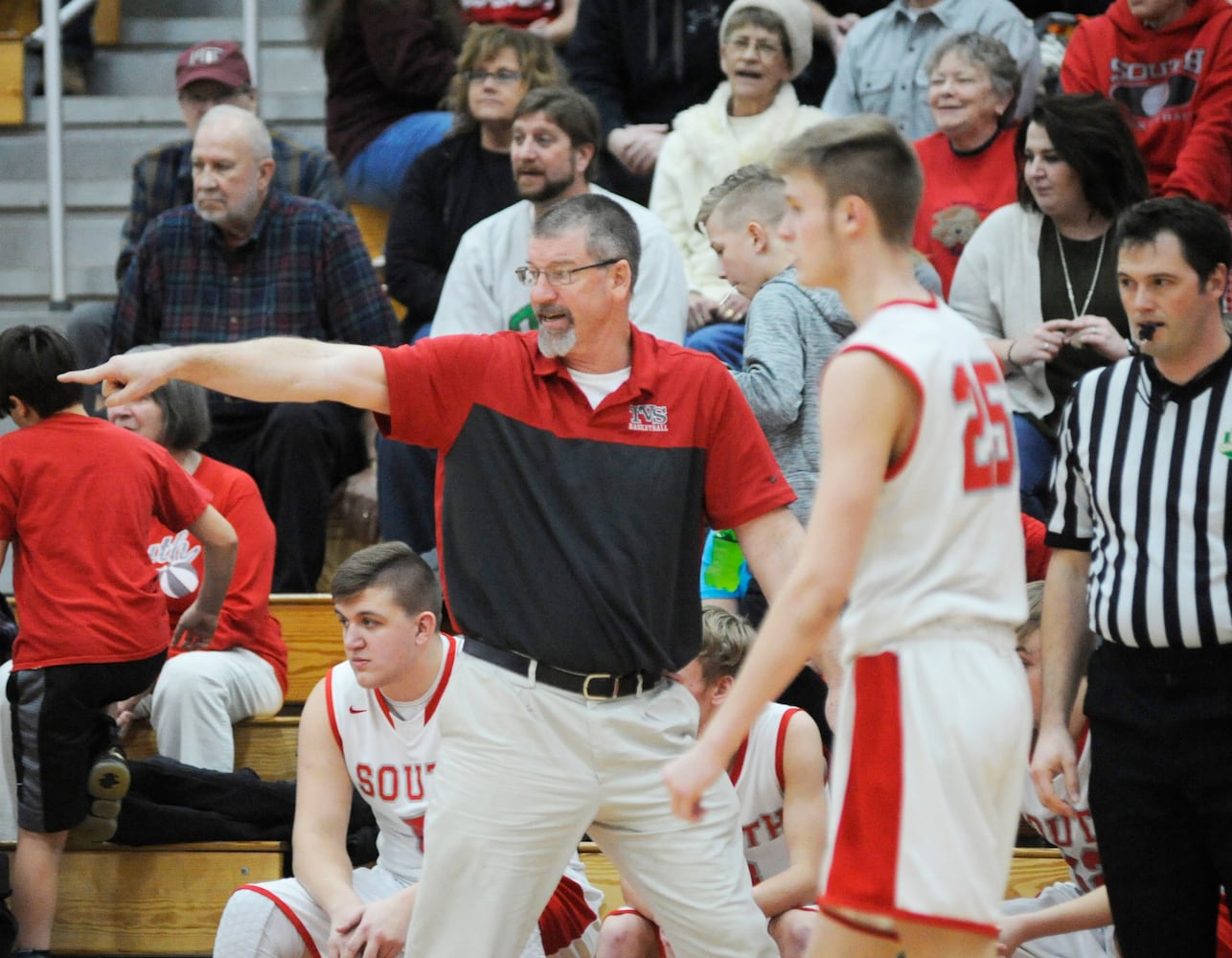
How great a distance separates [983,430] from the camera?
8.37 ft

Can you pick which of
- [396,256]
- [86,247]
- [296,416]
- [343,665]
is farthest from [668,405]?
[86,247]

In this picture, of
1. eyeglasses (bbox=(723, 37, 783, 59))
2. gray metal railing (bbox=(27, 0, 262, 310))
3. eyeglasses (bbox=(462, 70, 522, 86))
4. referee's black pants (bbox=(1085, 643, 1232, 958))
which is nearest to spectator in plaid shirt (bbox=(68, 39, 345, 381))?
gray metal railing (bbox=(27, 0, 262, 310))

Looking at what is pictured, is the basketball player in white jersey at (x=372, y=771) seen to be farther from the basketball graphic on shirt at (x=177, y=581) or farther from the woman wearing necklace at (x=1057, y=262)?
the woman wearing necklace at (x=1057, y=262)

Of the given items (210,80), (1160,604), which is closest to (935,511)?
(1160,604)

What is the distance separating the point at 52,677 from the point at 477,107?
2952 millimetres

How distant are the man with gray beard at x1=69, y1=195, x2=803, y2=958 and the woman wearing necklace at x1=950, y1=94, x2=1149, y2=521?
1.90 meters

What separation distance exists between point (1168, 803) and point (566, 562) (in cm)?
118

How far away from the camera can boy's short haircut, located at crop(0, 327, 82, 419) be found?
15.0 feet

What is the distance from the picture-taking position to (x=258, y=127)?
6332mm

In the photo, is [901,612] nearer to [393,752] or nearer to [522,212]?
[393,752]

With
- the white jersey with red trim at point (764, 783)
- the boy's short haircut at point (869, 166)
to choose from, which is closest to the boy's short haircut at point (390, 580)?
the white jersey with red trim at point (764, 783)

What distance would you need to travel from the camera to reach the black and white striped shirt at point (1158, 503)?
318cm

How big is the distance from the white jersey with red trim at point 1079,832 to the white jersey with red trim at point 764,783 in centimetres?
56

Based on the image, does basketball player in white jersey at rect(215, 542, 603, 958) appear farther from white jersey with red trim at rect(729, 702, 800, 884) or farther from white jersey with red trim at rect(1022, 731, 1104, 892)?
white jersey with red trim at rect(1022, 731, 1104, 892)
